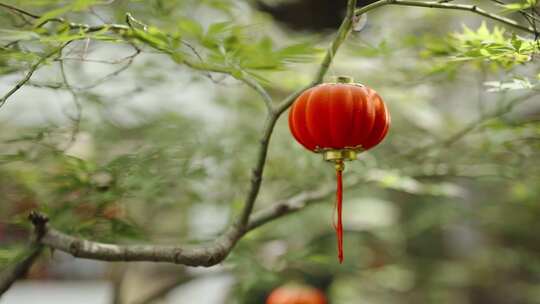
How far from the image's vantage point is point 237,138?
6.91 feet

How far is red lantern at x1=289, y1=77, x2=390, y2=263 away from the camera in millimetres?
963

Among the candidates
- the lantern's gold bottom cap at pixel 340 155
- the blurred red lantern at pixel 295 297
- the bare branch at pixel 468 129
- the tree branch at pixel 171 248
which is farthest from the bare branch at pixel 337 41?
the blurred red lantern at pixel 295 297

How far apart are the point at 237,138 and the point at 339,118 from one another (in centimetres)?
116

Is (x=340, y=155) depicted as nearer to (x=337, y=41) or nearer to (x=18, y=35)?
(x=337, y=41)

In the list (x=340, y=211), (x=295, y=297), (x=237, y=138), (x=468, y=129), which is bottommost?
(x=295, y=297)

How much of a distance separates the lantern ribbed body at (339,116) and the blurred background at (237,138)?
9cm

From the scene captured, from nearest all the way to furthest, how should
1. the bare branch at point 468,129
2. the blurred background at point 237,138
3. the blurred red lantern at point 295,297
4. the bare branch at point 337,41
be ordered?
the bare branch at point 337,41
the blurred background at point 237,138
the bare branch at point 468,129
the blurred red lantern at point 295,297

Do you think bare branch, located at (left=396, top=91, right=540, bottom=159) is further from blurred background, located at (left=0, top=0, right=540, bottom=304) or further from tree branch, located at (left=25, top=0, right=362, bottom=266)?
tree branch, located at (left=25, top=0, right=362, bottom=266)

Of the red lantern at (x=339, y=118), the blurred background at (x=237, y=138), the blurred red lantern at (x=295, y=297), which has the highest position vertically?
the red lantern at (x=339, y=118)

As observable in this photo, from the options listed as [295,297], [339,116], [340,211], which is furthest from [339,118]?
[295,297]

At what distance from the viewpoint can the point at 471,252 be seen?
4.14 metres

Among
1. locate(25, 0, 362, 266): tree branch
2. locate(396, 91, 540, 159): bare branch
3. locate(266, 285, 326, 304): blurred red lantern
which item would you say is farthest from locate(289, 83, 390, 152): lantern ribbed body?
locate(266, 285, 326, 304): blurred red lantern

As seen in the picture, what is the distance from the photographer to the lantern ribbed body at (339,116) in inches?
37.9

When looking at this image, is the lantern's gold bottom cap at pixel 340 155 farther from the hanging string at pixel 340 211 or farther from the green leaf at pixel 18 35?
the green leaf at pixel 18 35
